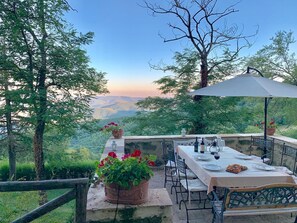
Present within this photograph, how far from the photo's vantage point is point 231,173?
301 cm

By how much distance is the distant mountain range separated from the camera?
9.28 m

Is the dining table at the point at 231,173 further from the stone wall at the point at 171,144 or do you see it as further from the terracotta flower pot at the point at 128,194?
the stone wall at the point at 171,144

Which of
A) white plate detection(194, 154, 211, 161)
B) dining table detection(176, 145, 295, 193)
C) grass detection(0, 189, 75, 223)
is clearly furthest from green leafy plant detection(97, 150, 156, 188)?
grass detection(0, 189, 75, 223)

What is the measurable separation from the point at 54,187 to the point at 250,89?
2.95m

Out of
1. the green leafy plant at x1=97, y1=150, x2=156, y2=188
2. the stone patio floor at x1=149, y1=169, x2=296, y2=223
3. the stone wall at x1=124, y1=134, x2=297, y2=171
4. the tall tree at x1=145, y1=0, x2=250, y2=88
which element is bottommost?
the stone patio floor at x1=149, y1=169, x2=296, y2=223

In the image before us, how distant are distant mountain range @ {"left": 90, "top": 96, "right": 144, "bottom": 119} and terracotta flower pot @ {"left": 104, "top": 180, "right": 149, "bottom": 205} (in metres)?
7.16

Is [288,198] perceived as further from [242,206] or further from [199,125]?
[199,125]

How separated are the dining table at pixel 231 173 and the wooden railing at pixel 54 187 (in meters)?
1.63

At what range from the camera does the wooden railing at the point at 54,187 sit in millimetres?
1651

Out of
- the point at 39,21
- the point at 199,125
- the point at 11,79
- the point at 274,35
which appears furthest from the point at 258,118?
the point at 11,79

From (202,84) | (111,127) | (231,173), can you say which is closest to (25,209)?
(111,127)

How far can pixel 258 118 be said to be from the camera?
29.5ft

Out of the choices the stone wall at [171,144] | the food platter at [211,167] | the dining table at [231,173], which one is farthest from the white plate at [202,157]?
the stone wall at [171,144]

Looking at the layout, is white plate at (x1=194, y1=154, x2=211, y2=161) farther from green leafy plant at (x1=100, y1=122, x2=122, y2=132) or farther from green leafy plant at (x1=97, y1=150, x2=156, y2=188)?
green leafy plant at (x1=100, y1=122, x2=122, y2=132)
